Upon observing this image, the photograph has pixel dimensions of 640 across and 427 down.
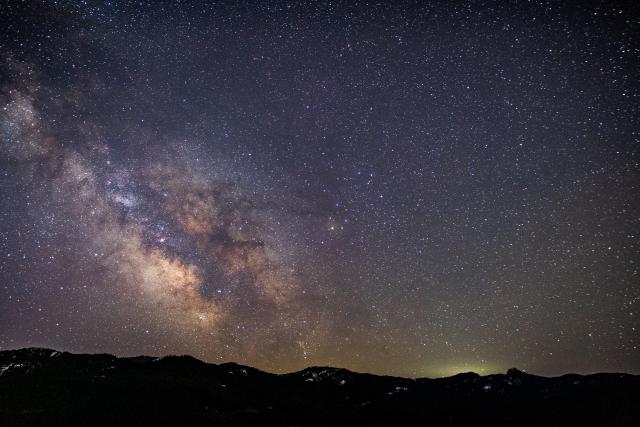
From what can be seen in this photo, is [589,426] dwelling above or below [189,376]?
below

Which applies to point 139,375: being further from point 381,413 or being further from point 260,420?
point 381,413

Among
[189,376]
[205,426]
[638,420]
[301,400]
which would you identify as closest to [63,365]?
[189,376]

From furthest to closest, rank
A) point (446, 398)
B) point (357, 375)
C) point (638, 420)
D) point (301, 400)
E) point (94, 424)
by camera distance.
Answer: point (357, 375) → point (446, 398) → point (301, 400) → point (638, 420) → point (94, 424)

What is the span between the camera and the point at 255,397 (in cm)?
9644

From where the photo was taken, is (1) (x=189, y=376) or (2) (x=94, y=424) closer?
(2) (x=94, y=424)

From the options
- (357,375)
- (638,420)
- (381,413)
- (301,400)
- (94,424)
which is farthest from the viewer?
(357,375)

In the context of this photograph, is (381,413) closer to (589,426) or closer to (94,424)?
(589,426)

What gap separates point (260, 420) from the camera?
244 ft

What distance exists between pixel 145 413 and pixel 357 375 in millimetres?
102767

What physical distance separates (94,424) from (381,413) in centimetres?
6719

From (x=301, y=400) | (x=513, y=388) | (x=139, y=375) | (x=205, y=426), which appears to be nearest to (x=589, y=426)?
(x=513, y=388)

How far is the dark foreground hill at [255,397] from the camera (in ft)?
244

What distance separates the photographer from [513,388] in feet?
458

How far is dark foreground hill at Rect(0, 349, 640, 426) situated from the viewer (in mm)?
74375
